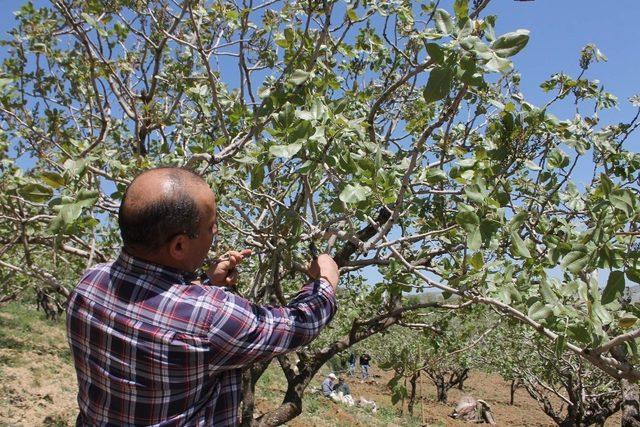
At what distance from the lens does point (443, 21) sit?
145 centimetres

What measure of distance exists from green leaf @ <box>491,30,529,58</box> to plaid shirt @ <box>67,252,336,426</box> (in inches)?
33.1

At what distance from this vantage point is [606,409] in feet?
35.3

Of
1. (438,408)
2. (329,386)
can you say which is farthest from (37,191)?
(438,408)

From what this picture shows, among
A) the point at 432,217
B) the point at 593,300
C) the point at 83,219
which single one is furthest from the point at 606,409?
the point at 83,219

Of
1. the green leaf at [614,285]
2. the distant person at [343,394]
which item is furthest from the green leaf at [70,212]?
the distant person at [343,394]

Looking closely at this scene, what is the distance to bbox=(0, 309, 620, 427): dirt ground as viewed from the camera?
33.3 feet

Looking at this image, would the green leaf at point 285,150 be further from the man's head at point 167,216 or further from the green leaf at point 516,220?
the green leaf at point 516,220

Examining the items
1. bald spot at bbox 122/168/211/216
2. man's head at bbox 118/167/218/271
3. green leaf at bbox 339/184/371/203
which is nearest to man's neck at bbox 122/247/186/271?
man's head at bbox 118/167/218/271

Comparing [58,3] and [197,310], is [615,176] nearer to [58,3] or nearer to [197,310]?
[197,310]

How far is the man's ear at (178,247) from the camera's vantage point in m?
1.43

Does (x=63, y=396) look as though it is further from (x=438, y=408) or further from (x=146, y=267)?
(x=438, y=408)

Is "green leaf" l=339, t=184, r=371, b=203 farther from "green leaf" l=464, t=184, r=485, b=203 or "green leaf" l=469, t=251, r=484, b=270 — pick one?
"green leaf" l=469, t=251, r=484, b=270

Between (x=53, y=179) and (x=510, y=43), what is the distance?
1563 millimetres

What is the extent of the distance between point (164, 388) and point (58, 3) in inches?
123
